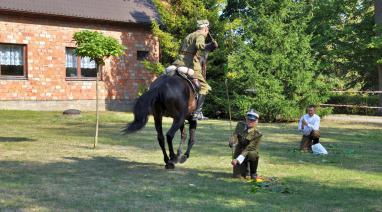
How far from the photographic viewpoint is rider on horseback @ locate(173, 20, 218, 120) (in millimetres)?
9992

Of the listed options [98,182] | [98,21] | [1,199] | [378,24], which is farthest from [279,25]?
[1,199]

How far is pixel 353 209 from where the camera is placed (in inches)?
255

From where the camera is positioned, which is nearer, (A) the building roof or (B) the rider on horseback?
(B) the rider on horseback

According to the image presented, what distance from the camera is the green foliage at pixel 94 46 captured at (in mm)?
11703

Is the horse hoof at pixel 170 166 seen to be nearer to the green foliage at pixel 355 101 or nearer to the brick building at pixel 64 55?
the brick building at pixel 64 55

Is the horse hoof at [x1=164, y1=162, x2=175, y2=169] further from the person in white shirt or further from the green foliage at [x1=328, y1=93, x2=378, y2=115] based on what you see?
the green foliage at [x1=328, y1=93, x2=378, y2=115]

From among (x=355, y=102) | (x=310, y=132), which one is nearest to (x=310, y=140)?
(x=310, y=132)

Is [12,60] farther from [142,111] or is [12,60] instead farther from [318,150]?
[142,111]

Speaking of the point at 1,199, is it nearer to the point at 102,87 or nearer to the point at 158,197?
the point at 158,197

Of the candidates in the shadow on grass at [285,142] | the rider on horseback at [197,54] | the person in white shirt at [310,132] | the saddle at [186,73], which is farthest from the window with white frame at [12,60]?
the saddle at [186,73]

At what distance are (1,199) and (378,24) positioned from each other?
2431cm

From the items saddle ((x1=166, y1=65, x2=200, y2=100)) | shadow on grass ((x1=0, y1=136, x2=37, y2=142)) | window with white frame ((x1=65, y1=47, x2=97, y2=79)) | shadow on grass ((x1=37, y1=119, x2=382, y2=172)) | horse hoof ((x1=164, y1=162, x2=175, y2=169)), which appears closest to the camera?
horse hoof ((x1=164, y1=162, x2=175, y2=169))

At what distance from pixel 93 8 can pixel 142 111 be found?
18.5 metres

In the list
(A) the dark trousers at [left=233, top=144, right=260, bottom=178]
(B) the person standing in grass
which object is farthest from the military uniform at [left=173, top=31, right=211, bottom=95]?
(A) the dark trousers at [left=233, top=144, right=260, bottom=178]
